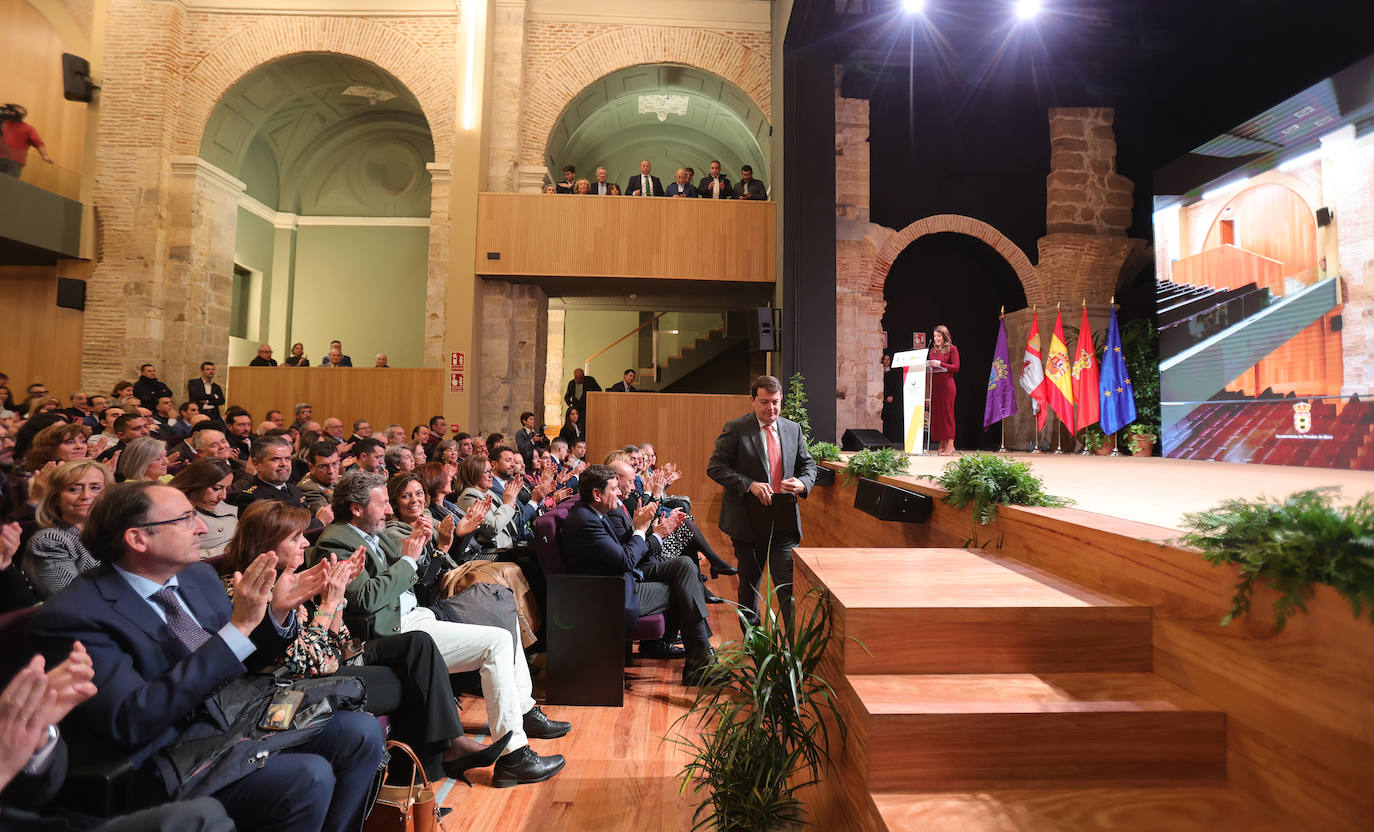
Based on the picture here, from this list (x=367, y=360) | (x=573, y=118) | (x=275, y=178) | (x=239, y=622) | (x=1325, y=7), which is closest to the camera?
(x=239, y=622)

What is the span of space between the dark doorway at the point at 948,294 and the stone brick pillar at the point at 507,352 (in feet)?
15.6

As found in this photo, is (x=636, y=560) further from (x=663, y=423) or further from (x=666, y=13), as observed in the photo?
(x=666, y=13)

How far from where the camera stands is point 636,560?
3445 millimetres

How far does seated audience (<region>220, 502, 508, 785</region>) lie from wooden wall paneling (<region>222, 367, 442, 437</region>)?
24.7 ft

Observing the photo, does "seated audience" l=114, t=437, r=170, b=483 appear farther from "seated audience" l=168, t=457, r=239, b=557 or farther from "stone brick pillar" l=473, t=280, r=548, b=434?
"stone brick pillar" l=473, t=280, r=548, b=434

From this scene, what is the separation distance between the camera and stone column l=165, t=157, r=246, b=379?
31.8 feet

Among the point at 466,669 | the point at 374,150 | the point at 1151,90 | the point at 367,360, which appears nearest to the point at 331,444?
the point at 466,669

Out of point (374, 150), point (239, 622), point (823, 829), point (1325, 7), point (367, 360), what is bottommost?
point (823, 829)

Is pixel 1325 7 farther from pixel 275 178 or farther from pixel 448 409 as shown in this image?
pixel 275 178

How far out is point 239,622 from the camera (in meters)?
1.64

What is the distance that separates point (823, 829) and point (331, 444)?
324 cm

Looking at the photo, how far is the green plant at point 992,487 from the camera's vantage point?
2.75m

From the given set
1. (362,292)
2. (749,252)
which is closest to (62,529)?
(749,252)

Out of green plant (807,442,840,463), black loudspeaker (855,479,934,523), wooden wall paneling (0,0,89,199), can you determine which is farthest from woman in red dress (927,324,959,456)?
wooden wall paneling (0,0,89,199)
